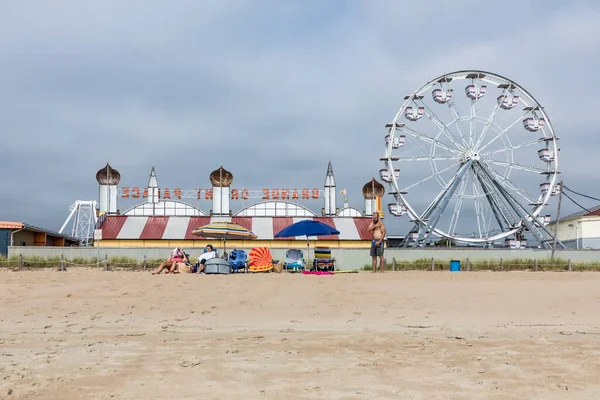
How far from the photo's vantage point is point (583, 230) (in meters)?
46.8

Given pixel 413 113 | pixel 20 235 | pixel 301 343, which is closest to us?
pixel 301 343

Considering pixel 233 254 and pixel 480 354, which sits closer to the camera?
pixel 480 354

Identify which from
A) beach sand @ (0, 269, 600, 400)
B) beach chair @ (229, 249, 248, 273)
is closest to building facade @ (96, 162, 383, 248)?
beach chair @ (229, 249, 248, 273)

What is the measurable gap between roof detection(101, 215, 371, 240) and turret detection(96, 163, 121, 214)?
8242 millimetres

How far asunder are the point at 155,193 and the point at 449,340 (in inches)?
1795

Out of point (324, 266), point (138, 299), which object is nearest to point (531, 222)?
point (324, 266)

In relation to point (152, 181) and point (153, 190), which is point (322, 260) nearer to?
point (153, 190)

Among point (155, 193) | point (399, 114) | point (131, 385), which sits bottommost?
point (131, 385)

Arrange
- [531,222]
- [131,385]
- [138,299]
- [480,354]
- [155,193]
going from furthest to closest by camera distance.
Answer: [155,193] → [531,222] → [138,299] → [480,354] → [131,385]

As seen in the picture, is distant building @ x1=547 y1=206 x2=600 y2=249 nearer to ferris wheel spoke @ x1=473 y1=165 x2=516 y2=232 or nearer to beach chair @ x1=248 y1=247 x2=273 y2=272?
ferris wheel spoke @ x1=473 y1=165 x2=516 y2=232

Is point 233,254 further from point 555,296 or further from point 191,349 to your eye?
point 191,349

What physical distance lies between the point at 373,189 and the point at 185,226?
19.3 meters

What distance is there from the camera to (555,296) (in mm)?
9500

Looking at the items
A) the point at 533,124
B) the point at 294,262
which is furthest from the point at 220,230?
the point at 533,124
